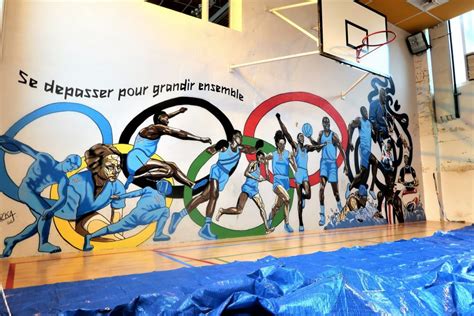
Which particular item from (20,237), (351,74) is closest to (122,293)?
(20,237)

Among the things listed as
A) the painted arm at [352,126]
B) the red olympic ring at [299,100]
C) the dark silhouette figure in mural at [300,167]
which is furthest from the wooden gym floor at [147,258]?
the painted arm at [352,126]

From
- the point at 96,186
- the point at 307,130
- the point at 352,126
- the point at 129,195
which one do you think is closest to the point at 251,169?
the point at 307,130

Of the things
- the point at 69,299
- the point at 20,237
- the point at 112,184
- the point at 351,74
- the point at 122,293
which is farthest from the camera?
the point at 351,74

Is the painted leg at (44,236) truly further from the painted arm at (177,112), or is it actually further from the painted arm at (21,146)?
the painted arm at (177,112)

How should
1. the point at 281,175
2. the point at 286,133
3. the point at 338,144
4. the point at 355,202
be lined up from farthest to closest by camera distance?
the point at 355,202, the point at 338,144, the point at 286,133, the point at 281,175

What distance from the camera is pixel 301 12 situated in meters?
5.52

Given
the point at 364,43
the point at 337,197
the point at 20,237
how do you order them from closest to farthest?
the point at 20,237
the point at 364,43
the point at 337,197

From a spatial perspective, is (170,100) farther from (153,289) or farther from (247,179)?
(153,289)

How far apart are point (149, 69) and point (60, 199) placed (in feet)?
6.00

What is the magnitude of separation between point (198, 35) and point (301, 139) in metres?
2.22

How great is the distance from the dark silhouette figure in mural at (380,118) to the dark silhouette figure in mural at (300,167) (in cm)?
198
